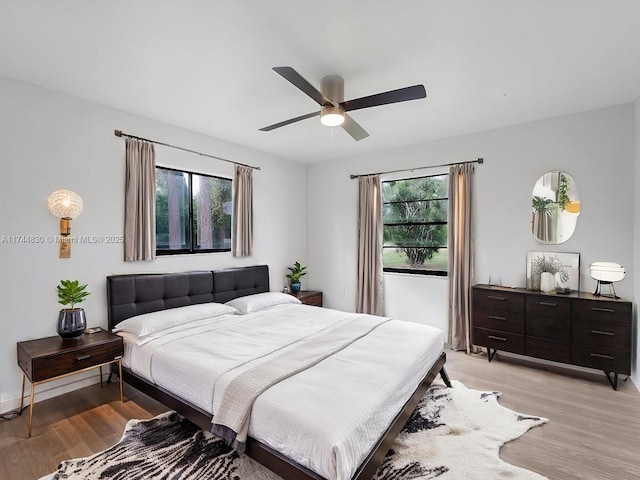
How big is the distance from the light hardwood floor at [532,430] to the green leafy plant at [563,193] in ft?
6.25

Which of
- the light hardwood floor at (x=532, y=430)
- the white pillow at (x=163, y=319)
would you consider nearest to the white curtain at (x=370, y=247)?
the light hardwood floor at (x=532, y=430)

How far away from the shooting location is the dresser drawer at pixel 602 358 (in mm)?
3068

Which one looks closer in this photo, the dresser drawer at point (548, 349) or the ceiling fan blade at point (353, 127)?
the ceiling fan blade at point (353, 127)

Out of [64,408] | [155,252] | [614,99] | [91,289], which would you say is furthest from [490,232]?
[64,408]

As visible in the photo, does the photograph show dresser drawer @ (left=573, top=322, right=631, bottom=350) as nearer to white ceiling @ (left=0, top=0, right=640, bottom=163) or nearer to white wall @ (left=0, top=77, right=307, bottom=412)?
white ceiling @ (left=0, top=0, right=640, bottom=163)

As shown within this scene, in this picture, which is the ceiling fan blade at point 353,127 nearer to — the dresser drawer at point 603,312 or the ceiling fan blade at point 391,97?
the ceiling fan blade at point 391,97

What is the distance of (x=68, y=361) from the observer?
100 inches

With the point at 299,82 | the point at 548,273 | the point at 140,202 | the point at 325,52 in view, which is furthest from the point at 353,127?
the point at 548,273

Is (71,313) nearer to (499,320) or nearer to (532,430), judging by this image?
(532,430)

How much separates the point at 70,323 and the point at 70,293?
0.90 ft

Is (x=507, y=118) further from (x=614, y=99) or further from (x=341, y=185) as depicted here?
(x=341, y=185)

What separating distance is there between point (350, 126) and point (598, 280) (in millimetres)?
3070

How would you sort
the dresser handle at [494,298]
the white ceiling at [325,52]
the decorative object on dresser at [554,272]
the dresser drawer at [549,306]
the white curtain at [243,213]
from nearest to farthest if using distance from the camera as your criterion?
the white ceiling at [325,52] < the dresser drawer at [549,306] < the decorative object on dresser at [554,272] < the dresser handle at [494,298] < the white curtain at [243,213]

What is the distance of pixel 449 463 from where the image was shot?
6.74ft
